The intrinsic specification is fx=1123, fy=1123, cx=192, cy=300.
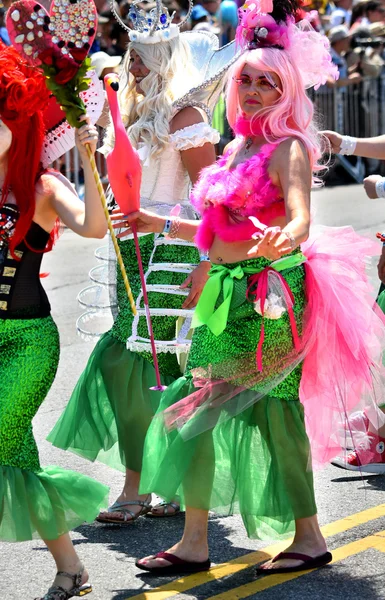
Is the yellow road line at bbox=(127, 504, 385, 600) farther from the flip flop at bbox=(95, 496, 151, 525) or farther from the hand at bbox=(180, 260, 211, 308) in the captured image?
the hand at bbox=(180, 260, 211, 308)

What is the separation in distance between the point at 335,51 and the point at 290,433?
1249cm

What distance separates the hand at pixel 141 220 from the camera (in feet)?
13.8

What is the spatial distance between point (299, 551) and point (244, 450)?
425mm

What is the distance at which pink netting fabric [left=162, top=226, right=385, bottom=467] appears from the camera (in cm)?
398

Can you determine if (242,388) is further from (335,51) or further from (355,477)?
(335,51)

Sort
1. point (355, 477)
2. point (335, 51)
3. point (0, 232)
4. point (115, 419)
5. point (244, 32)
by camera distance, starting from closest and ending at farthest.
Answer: point (0, 232) → point (244, 32) → point (115, 419) → point (355, 477) → point (335, 51)

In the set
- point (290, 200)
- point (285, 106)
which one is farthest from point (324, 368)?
point (285, 106)

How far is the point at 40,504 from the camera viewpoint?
12.2 ft

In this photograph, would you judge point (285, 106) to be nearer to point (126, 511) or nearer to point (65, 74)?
point (65, 74)

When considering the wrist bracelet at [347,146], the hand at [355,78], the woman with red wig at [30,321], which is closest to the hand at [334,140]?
the wrist bracelet at [347,146]

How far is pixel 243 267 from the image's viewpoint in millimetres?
4012

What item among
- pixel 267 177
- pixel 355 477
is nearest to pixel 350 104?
pixel 355 477

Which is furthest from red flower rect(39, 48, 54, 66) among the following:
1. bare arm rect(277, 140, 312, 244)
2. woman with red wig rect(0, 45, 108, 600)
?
bare arm rect(277, 140, 312, 244)

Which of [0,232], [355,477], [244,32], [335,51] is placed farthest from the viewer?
[335,51]
